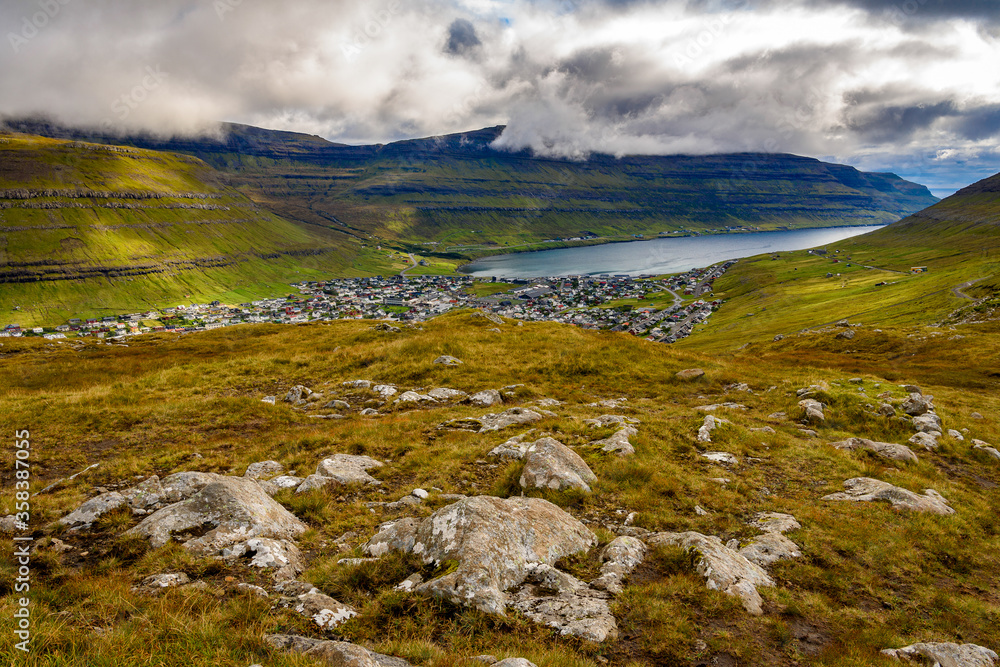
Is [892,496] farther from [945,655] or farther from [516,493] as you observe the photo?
[516,493]

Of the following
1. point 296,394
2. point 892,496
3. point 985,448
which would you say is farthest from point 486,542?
point 985,448

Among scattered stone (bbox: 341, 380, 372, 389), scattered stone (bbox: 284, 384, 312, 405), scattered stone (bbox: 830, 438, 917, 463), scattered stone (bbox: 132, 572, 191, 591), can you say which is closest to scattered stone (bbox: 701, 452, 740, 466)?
scattered stone (bbox: 830, 438, 917, 463)

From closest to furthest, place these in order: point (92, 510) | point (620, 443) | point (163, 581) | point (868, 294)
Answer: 1. point (163, 581)
2. point (92, 510)
3. point (620, 443)
4. point (868, 294)

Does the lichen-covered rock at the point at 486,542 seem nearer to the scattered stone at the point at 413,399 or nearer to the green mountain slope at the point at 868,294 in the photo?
the scattered stone at the point at 413,399

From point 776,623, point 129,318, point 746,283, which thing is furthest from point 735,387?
point 129,318

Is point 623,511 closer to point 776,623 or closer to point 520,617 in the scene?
point 776,623

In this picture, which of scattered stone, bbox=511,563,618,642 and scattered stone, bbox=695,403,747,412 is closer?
scattered stone, bbox=511,563,618,642

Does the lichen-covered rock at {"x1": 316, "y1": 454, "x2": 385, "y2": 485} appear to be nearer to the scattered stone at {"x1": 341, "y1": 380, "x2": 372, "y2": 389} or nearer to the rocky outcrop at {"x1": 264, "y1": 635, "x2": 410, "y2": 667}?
the rocky outcrop at {"x1": 264, "y1": 635, "x2": 410, "y2": 667}
